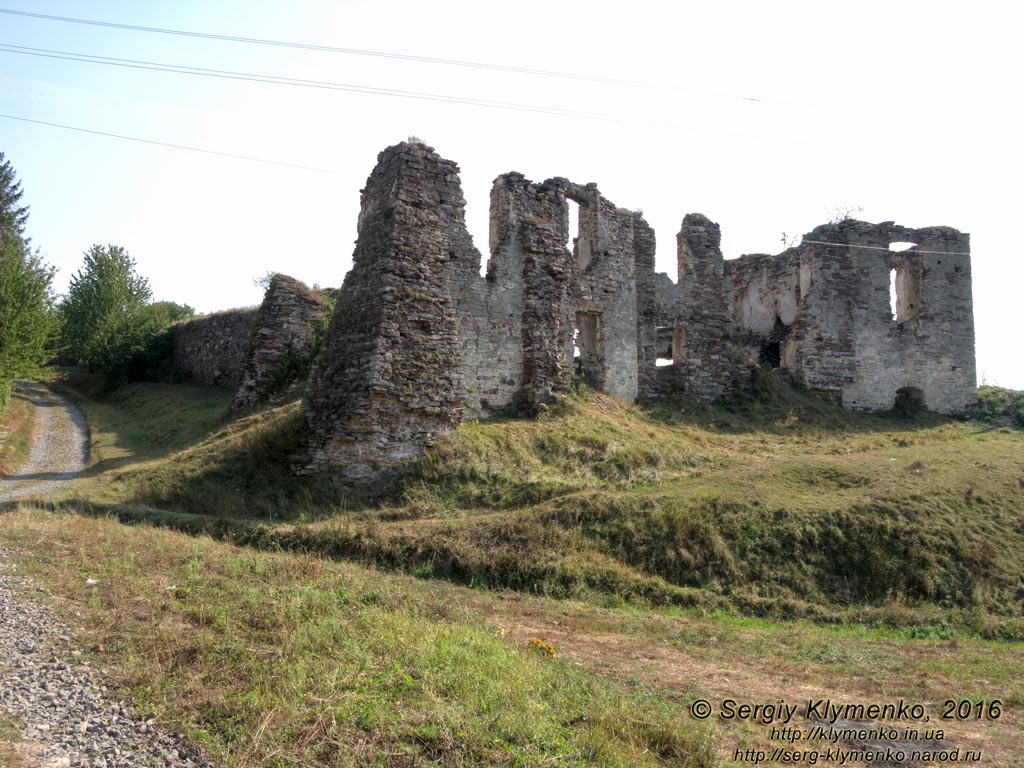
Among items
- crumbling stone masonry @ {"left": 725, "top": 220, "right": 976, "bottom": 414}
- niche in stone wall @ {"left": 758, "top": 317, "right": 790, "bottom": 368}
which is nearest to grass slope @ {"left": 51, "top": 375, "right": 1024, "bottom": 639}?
crumbling stone masonry @ {"left": 725, "top": 220, "right": 976, "bottom": 414}

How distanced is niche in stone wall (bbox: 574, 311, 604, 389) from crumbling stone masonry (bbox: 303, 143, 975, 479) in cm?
5

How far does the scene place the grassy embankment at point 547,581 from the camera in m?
5.61

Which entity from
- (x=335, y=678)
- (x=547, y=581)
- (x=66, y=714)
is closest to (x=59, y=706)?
(x=66, y=714)

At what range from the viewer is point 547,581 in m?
10.9

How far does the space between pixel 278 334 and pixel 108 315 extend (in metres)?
18.1

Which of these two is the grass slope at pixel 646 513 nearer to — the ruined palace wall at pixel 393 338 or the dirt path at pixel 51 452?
the ruined palace wall at pixel 393 338

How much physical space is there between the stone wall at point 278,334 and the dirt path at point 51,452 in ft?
14.4

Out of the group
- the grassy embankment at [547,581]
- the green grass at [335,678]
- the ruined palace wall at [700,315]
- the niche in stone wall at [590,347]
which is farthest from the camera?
the ruined palace wall at [700,315]

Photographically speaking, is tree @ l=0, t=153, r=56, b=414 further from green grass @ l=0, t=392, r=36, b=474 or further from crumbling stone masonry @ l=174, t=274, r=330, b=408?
crumbling stone masonry @ l=174, t=274, r=330, b=408

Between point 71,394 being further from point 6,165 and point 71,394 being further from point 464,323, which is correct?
point 464,323

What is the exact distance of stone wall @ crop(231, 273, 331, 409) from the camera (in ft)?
68.5

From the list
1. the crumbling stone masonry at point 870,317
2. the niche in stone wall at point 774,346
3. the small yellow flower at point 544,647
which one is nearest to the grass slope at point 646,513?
the small yellow flower at point 544,647

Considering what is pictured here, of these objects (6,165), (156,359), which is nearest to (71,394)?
(156,359)

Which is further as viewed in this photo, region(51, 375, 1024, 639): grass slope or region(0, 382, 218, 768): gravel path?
region(51, 375, 1024, 639): grass slope
